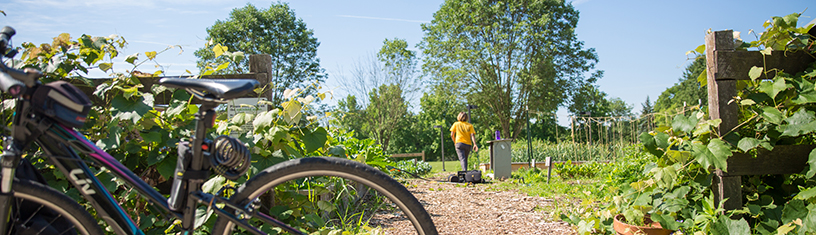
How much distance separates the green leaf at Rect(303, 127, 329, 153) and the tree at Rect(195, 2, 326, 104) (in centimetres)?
2070

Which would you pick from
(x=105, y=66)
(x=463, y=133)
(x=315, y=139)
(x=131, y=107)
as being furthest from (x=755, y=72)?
(x=463, y=133)

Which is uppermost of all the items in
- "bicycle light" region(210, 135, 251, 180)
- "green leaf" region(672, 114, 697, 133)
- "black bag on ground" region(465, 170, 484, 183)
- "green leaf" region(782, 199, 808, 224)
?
"green leaf" region(672, 114, 697, 133)

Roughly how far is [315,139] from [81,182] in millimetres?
951

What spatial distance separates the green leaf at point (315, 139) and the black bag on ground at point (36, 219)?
926 millimetres

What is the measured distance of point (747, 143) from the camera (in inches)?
78.5

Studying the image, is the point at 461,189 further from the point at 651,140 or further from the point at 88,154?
the point at 88,154

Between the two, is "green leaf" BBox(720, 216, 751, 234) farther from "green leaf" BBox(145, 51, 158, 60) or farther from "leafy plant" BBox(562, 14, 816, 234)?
"green leaf" BBox(145, 51, 158, 60)

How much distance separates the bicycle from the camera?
1052mm

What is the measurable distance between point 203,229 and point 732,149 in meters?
2.29

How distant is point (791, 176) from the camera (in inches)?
85.4

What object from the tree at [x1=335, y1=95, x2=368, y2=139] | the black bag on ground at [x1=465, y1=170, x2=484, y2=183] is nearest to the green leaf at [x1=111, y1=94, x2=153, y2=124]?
the black bag on ground at [x1=465, y1=170, x2=484, y2=183]

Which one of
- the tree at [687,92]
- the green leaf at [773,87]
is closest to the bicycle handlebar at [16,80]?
the green leaf at [773,87]

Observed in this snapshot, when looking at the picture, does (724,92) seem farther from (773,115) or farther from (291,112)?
(291,112)

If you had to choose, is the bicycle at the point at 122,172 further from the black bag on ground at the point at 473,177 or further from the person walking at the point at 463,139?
the person walking at the point at 463,139
